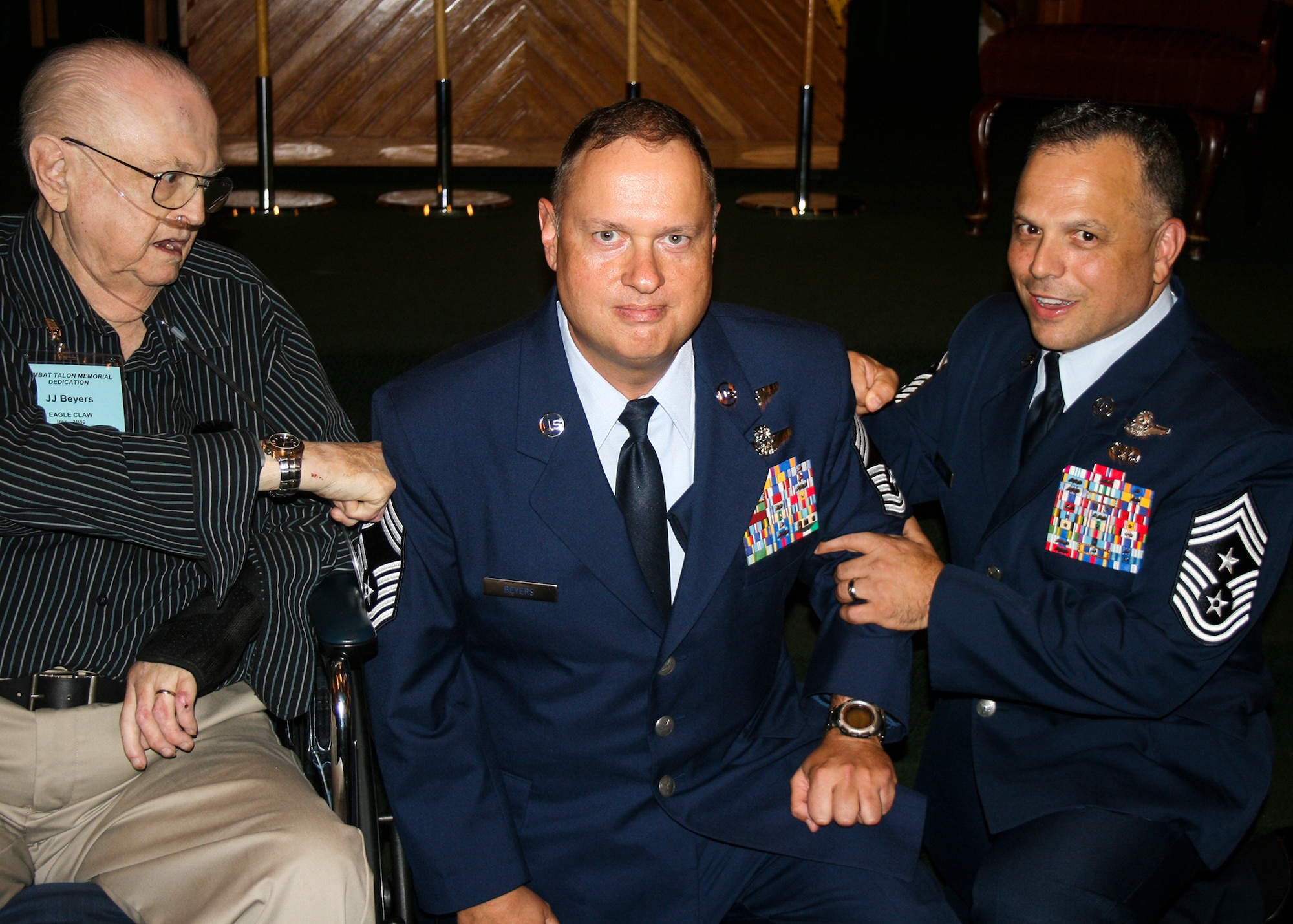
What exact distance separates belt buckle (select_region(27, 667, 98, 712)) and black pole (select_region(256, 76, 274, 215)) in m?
2.61

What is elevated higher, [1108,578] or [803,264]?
[803,264]

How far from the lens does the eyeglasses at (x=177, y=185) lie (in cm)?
162

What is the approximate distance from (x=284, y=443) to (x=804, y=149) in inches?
117

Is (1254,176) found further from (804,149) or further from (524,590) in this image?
(524,590)

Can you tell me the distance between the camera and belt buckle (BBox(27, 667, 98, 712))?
157 cm

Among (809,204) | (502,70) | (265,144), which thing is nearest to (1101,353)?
(809,204)

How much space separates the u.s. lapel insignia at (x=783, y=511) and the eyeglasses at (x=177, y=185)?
84 centimetres

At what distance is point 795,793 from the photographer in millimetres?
1589

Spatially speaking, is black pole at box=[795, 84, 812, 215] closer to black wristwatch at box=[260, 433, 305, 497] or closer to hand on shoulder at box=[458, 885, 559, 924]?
black wristwatch at box=[260, 433, 305, 497]

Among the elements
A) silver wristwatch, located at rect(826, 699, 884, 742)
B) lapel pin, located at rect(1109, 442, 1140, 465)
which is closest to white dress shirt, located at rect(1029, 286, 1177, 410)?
lapel pin, located at rect(1109, 442, 1140, 465)

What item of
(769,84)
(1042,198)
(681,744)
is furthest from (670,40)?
(681,744)

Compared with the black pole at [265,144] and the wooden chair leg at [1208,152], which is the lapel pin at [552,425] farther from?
the black pole at [265,144]

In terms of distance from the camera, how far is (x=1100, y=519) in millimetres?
1695

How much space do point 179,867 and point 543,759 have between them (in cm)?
44
